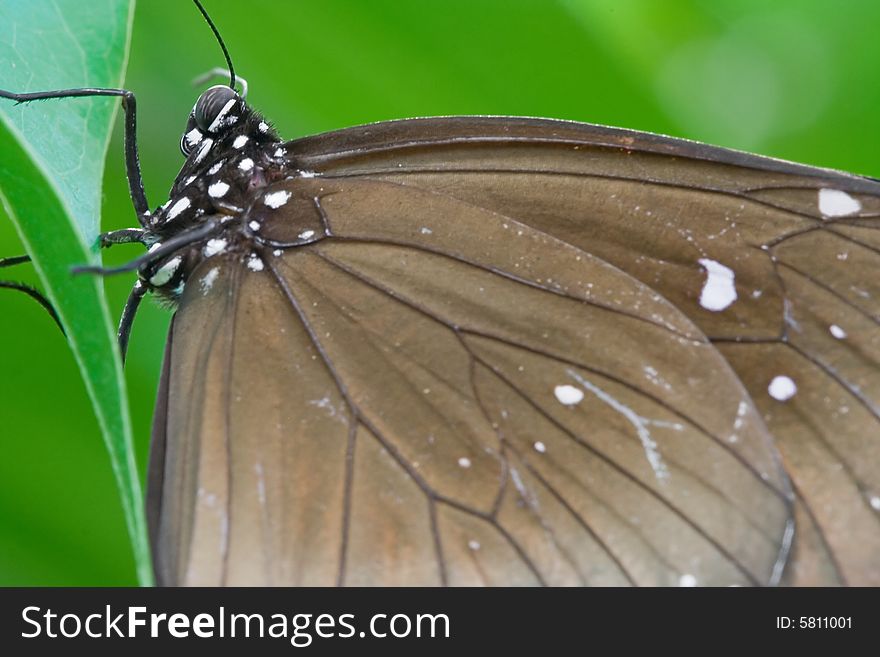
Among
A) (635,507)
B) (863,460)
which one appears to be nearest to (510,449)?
(635,507)

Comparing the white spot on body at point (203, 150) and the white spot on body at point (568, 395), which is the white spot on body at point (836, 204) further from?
the white spot on body at point (203, 150)

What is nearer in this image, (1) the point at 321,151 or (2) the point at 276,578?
(2) the point at 276,578

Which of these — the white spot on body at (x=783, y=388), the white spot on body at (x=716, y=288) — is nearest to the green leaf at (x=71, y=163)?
the white spot on body at (x=716, y=288)

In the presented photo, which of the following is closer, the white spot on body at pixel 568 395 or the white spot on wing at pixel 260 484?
the white spot on wing at pixel 260 484

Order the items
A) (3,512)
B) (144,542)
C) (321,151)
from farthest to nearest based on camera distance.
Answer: (3,512), (321,151), (144,542)

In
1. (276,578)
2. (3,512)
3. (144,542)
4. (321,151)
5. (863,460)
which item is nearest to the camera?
(144,542)

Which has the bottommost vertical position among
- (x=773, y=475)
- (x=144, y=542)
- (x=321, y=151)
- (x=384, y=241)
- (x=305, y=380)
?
(x=144, y=542)

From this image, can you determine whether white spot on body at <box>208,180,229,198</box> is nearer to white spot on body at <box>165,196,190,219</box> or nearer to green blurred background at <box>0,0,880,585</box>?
white spot on body at <box>165,196,190,219</box>

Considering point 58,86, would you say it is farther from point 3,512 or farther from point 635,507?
point 635,507

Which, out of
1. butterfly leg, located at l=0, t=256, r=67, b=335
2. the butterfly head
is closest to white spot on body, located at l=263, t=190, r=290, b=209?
the butterfly head
